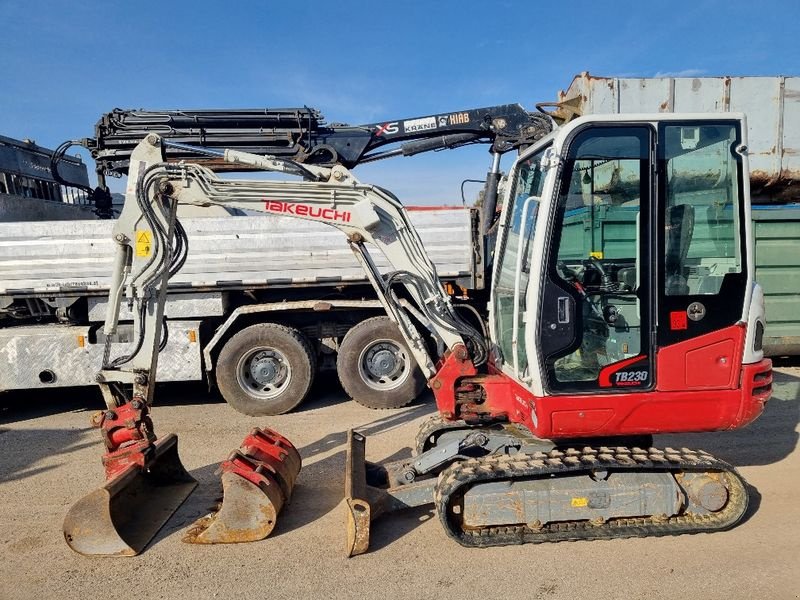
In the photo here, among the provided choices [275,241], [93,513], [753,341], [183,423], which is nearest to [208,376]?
[183,423]

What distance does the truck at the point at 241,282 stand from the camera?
5965 mm

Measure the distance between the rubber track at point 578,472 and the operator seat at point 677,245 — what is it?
1.08 meters

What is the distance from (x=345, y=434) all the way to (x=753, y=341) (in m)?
3.73

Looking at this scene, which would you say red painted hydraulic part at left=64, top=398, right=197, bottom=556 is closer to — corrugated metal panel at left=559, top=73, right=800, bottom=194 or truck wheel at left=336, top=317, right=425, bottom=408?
truck wheel at left=336, top=317, right=425, bottom=408

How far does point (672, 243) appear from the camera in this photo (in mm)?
3211

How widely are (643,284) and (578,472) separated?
1250 mm

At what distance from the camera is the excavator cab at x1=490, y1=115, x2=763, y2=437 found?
10.3 ft

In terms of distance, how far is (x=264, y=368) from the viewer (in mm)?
6238

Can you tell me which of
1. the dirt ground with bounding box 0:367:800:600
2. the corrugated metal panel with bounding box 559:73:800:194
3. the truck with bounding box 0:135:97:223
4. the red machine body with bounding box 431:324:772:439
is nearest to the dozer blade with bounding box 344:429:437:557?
the dirt ground with bounding box 0:367:800:600

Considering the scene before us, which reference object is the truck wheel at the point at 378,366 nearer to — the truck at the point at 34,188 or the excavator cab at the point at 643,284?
the excavator cab at the point at 643,284

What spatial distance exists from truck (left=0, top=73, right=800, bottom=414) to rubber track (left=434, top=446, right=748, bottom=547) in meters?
2.77

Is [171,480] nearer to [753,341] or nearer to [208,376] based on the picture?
[208,376]

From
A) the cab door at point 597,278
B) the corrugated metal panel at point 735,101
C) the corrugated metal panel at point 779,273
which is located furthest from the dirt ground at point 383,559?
the corrugated metal panel at point 735,101

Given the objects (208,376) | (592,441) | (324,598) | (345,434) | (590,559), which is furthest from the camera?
(208,376)
